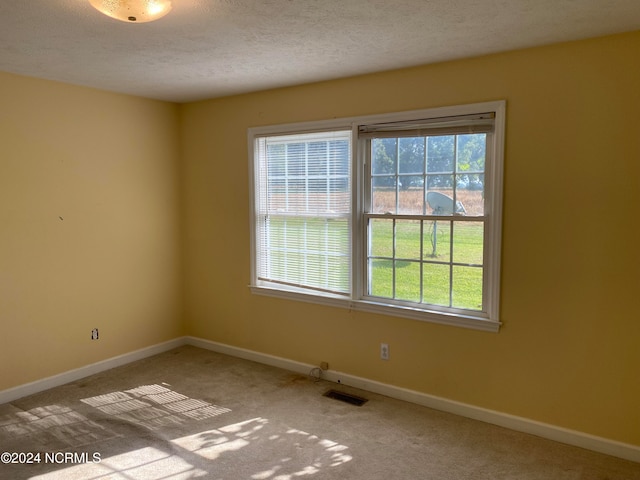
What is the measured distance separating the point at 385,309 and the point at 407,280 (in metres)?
0.28

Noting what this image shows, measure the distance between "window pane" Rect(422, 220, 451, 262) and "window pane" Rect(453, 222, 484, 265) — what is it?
0.16ft

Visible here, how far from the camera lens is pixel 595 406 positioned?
2771mm

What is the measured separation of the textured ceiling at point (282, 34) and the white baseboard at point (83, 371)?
7.67ft

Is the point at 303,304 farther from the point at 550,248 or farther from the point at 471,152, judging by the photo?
the point at 550,248

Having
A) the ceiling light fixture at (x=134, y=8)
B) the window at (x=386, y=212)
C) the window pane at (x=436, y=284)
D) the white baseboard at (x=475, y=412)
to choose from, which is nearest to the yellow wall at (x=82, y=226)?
the window at (x=386, y=212)

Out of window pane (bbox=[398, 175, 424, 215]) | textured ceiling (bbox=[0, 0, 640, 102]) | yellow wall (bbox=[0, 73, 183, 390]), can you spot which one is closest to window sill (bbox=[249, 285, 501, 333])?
window pane (bbox=[398, 175, 424, 215])

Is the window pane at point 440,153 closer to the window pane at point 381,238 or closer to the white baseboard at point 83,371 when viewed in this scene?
the window pane at point 381,238

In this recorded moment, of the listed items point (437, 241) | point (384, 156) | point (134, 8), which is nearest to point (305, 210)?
point (384, 156)

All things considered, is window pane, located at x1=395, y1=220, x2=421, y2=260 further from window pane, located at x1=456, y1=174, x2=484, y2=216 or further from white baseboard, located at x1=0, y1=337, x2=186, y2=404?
white baseboard, located at x1=0, y1=337, x2=186, y2=404

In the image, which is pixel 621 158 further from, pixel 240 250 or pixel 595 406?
pixel 240 250

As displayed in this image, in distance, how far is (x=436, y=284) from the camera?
333cm

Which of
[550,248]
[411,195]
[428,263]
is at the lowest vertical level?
[428,263]

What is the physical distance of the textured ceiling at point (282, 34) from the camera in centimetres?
217

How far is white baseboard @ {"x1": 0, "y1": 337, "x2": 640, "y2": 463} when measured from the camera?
2.78 m
